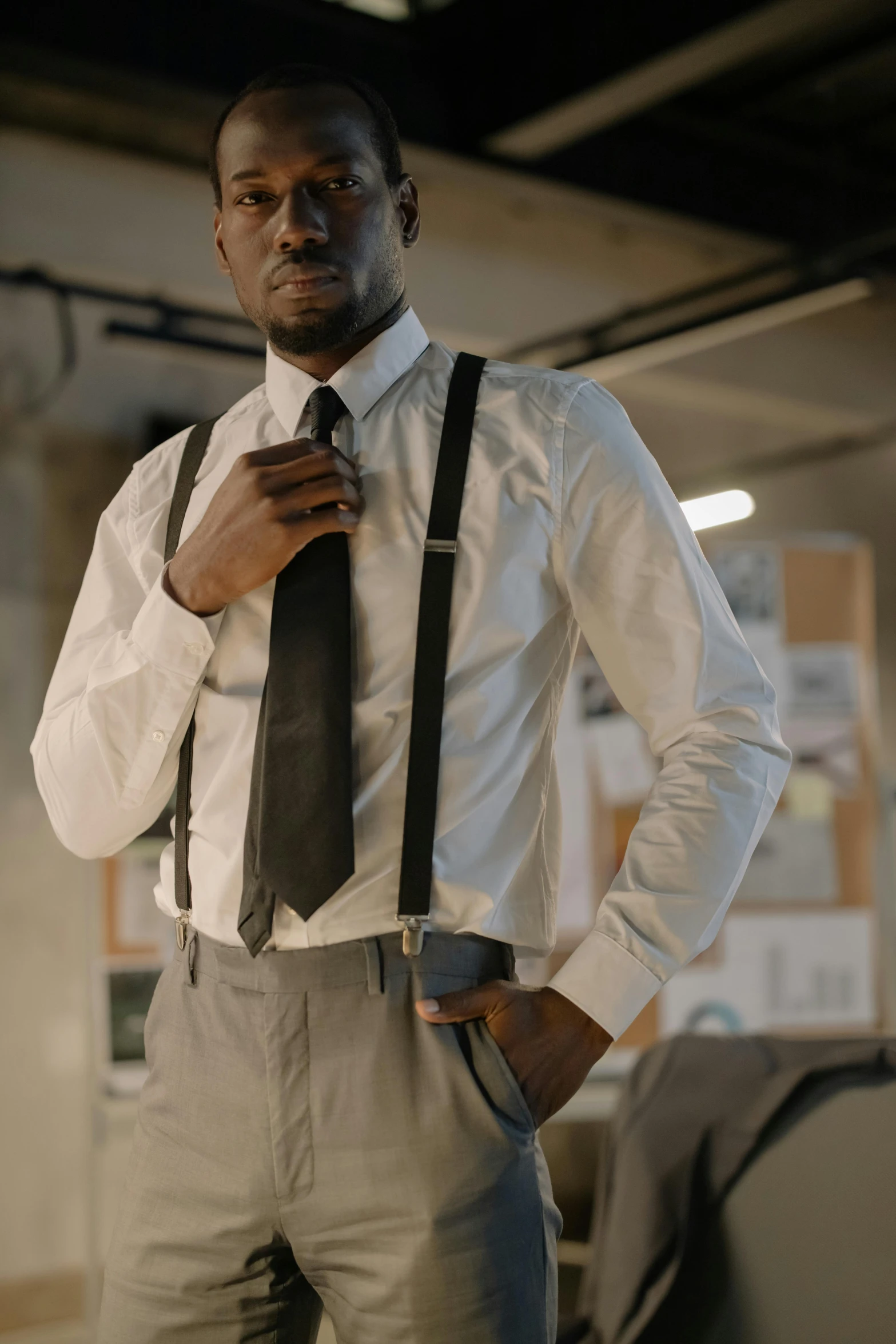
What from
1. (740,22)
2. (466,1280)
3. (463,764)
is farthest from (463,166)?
(466,1280)

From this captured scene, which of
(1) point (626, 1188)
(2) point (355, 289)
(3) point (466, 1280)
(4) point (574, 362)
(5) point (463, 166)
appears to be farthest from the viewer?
(4) point (574, 362)

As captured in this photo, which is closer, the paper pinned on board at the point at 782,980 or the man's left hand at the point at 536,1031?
the man's left hand at the point at 536,1031

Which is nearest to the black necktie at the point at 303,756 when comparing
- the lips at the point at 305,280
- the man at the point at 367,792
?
the man at the point at 367,792

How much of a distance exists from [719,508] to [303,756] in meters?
3.33

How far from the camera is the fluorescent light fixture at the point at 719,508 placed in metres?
4.13

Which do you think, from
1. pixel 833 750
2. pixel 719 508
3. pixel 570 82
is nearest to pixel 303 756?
pixel 570 82

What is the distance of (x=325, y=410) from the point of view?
47.8 inches

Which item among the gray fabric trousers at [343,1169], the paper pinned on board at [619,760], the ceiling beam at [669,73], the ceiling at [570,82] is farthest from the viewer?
the paper pinned on board at [619,760]

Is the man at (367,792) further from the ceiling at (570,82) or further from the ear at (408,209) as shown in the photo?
the ceiling at (570,82)

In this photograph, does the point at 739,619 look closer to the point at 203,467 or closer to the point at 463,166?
the point at 463,166

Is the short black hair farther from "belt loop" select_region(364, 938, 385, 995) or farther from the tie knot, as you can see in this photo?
"belt loop" select_region(364, 938, 385, 995)

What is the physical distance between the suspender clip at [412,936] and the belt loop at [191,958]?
0.19m

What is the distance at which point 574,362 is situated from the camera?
4742 mm

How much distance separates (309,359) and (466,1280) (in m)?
0.78
